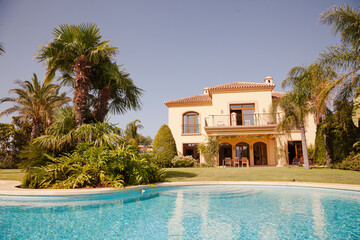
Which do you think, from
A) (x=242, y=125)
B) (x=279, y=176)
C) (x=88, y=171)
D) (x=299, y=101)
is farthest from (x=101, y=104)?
(x=242, y=125)

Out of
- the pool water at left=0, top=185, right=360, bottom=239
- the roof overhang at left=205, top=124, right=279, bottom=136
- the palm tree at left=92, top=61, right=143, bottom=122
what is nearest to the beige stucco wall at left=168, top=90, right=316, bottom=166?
the roof overhang at left=205, top=124, right=279, bottom=136

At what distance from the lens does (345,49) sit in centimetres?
980

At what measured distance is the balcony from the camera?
17516 millimetres

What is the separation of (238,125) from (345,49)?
975 cm

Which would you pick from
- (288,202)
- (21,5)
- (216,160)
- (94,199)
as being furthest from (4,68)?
(288,202)

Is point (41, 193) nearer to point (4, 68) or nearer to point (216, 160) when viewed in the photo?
point (4, 68)

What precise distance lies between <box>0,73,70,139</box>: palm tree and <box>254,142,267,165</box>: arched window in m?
18.6

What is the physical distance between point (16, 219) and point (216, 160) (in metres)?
14.8

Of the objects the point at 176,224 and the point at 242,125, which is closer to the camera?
the point at 176,224

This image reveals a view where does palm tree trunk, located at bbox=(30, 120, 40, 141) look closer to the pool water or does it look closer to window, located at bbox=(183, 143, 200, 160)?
window, located at bbox=(183, 143, 200, 160)

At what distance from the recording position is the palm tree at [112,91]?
340 inches

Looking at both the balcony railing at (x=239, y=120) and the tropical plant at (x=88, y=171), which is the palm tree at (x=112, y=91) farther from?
the balcony railing at (x=239, y=120)

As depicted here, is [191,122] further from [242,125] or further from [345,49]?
[345,49]

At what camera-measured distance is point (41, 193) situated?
18.9ft
